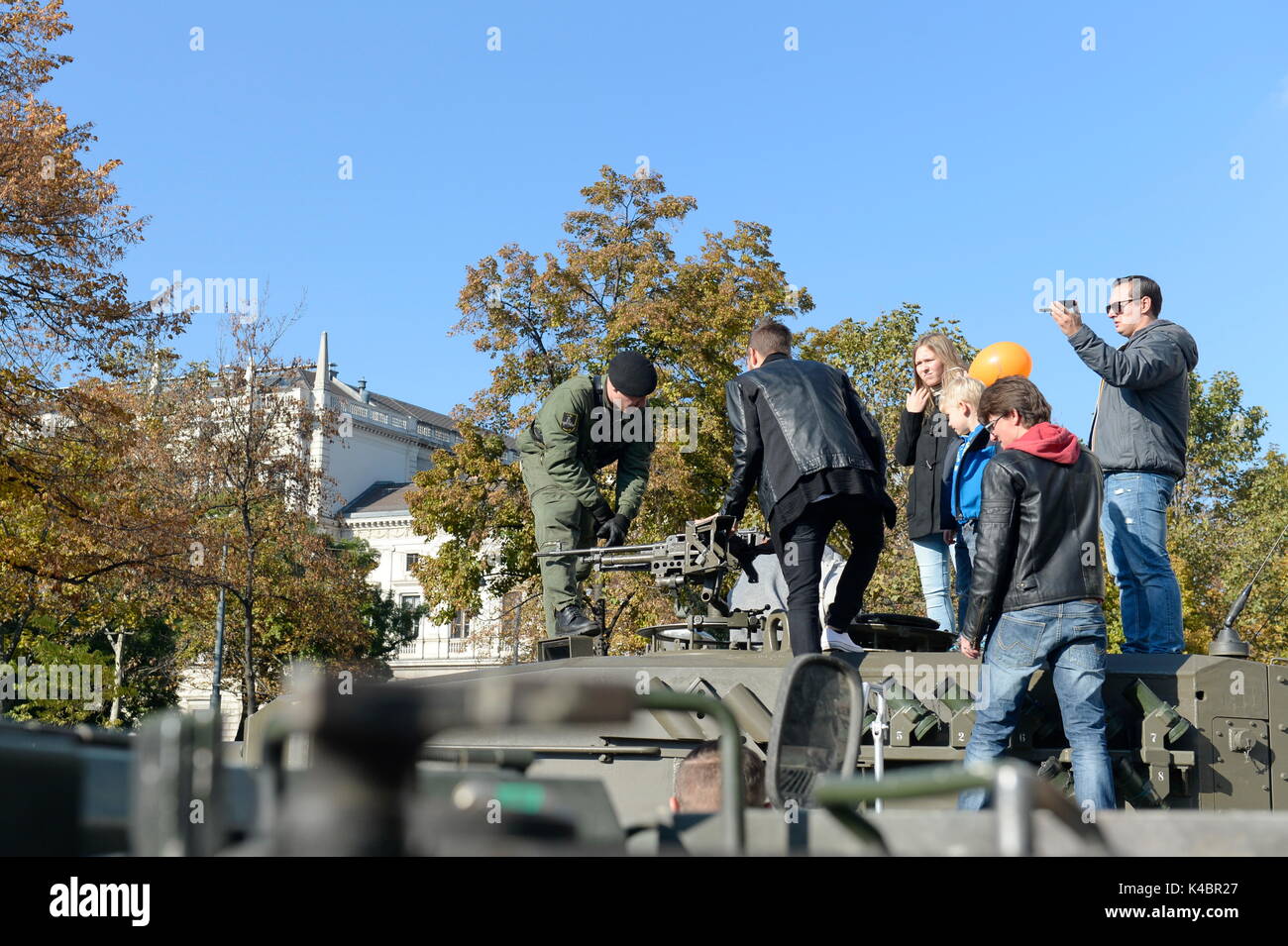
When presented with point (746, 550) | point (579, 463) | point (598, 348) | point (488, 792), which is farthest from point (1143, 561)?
point (598, 348)

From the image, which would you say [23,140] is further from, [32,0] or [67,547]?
[67,547]

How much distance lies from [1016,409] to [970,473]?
1.48 metres

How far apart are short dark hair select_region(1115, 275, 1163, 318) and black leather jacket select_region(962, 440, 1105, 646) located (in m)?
2.05

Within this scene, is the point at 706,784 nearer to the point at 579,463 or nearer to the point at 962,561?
the point at 962,561

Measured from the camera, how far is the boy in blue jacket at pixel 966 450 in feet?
22.2

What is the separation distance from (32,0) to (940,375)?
53.9ft

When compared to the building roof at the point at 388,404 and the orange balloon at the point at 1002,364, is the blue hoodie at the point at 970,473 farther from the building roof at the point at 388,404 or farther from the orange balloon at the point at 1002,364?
the building roof at the point at 388,404

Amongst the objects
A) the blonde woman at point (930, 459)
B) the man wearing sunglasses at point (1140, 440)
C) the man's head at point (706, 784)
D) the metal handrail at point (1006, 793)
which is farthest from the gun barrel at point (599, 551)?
the metal handrail at point (1006, 793)

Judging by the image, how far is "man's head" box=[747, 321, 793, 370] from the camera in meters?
6.97

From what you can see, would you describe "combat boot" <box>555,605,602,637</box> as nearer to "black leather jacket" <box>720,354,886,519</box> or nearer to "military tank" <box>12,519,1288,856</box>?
"black leather jacket" <box>720,354,886,519</box>

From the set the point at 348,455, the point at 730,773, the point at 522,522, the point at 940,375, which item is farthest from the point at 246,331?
the point at 348,455

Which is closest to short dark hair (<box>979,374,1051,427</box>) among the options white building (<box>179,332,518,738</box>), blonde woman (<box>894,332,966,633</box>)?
blonde woman (<box>894,332,966,633</box>)

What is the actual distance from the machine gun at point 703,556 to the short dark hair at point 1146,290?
7.49 feet

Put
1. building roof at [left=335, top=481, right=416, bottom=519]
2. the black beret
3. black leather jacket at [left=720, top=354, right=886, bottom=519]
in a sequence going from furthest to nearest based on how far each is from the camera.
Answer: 1. building roof at [left=335, top=481, right=416, bottom=519]
2. the black beret
3. black leather jacket at [left=720, top=354, right=886, bottom=519]
